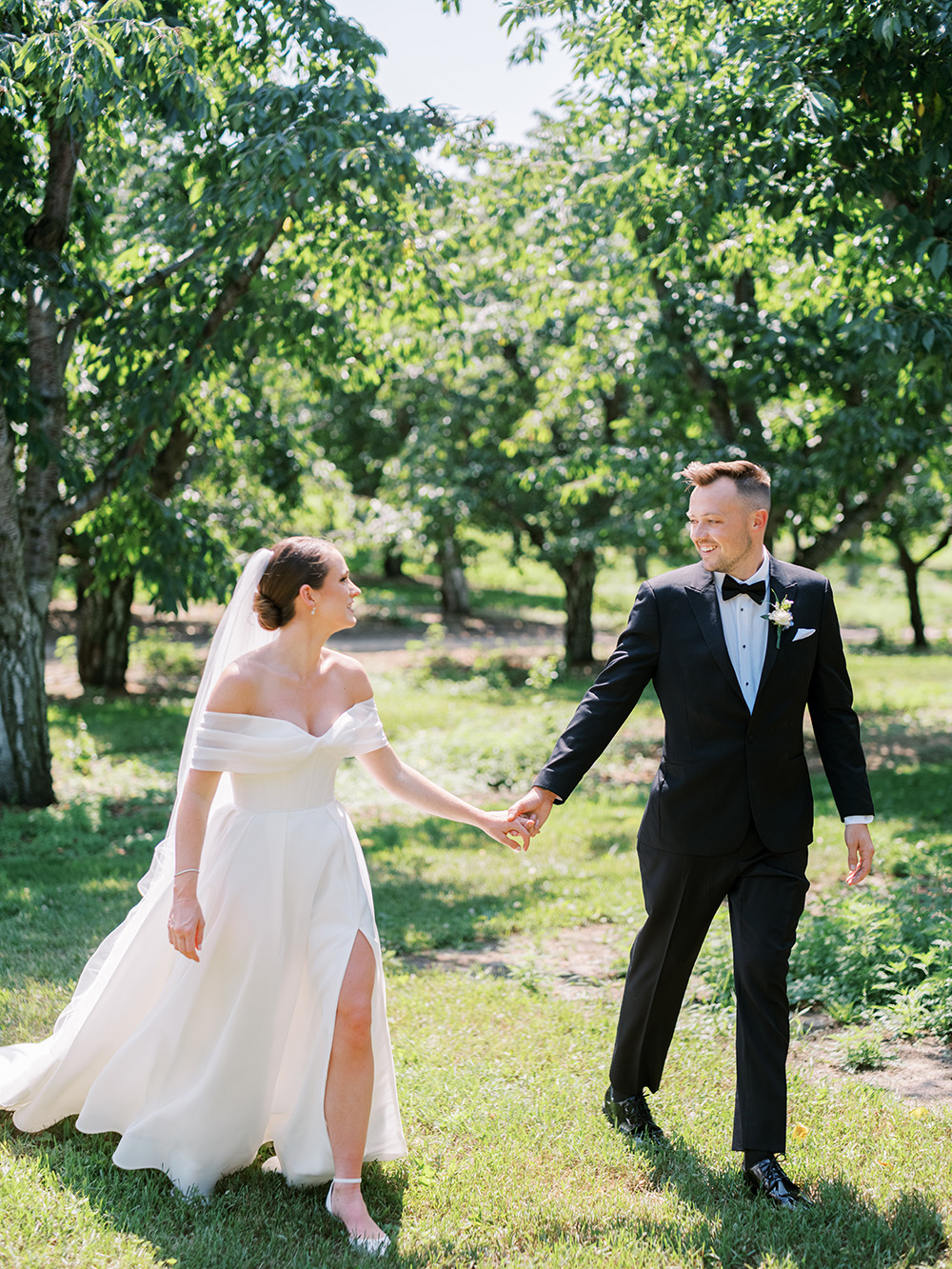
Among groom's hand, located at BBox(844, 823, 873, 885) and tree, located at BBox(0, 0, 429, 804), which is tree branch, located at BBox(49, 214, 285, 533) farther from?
groom's hand, located at BBox(844, 823, 873, 885)

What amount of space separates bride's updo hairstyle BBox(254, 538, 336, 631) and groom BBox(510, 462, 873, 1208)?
100cm

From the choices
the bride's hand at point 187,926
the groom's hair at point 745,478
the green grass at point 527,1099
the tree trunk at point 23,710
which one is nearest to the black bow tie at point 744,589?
the groom's hair at point 745,478

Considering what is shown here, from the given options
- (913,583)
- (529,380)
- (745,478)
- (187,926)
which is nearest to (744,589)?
(745,478)

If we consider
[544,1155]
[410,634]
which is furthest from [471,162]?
[410,634]

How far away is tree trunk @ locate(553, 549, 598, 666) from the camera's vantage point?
20.4 meters

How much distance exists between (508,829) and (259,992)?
106cm

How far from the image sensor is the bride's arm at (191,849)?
3.51m

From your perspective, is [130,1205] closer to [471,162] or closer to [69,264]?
[69,264]

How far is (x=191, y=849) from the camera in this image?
11.6ft

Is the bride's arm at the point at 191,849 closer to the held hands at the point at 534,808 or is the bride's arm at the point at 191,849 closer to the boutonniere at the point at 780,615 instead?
the held hands at the point at 534,808

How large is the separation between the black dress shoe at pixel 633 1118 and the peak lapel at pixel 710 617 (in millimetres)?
1565

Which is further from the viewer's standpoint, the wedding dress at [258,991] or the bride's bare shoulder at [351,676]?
the bride's bare shoulder at [351,676]

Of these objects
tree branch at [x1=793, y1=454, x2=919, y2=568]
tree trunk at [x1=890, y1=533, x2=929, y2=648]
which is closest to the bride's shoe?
tree branch at [x1=793, y1=454, x2=919, y2=568]

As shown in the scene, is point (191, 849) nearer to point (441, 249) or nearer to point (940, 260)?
point (940, 260)
